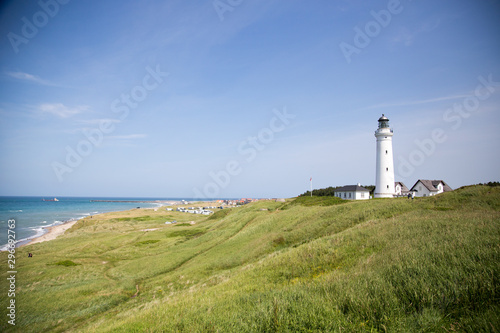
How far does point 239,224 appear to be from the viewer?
46781mm

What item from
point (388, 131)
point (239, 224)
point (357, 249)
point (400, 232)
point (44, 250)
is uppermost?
point (388, 131)

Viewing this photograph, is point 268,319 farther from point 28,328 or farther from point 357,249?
point 28,328

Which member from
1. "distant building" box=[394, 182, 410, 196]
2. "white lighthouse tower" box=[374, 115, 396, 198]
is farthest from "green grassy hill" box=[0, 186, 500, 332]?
"distant building" box=[394, 182, 410, 196]

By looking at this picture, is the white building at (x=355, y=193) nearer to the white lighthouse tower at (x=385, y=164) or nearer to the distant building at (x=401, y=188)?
the white lighthouse tower at (x=385, y=164)

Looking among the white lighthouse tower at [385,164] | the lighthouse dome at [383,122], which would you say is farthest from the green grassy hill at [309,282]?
the lighthouse dome at [383,122]

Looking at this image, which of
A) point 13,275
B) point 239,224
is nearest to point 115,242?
point 13,275

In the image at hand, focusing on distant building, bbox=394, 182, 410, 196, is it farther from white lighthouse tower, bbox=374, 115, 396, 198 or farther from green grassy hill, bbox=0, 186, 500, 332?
green grassy hill, bbox=0, 186, 500, 332

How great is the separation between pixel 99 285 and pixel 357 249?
86.0ft

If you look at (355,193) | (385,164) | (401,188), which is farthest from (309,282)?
(401,188)

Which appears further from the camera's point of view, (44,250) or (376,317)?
(44,250)

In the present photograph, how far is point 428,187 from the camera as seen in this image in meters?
63.2

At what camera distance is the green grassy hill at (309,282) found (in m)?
6.94

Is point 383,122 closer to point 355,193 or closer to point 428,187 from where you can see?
point 355,193

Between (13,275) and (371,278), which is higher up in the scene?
(371,278)
